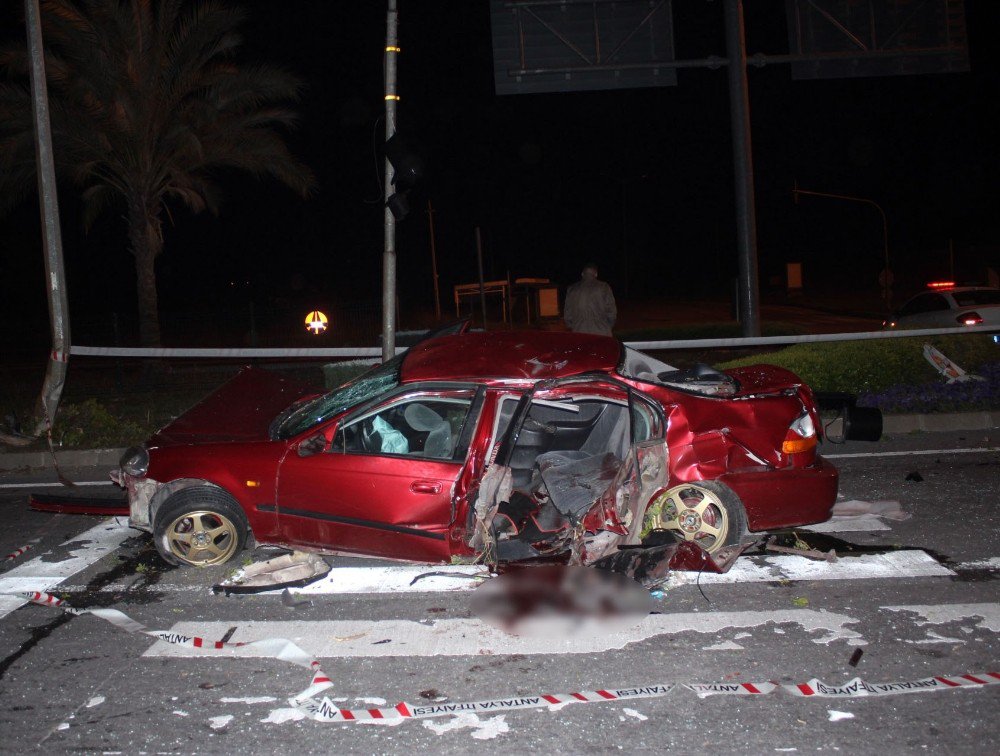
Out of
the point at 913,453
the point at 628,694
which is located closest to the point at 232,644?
the point at 628,694

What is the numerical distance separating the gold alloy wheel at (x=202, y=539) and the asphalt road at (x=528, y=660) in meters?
0.12

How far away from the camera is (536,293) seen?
4016 centimetres

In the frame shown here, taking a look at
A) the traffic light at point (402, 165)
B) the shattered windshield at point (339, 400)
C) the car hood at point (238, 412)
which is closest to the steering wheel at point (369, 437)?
the shattered windshield at point (339, 400)

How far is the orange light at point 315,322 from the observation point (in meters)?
21.7

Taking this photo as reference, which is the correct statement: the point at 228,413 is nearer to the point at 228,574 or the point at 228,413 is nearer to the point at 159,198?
the point at 228,574

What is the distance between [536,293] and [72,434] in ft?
99.7

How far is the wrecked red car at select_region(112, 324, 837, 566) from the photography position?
5.62 metres

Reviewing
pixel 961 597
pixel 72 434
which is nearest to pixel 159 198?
pixel 72 434

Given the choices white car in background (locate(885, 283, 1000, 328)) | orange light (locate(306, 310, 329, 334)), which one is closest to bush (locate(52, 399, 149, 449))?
orange light (locate(306, 310, 329, 334))

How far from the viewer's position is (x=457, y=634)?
16.2 feet

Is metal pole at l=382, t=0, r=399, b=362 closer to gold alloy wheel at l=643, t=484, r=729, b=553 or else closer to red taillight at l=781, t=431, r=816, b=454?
gold alloy wheel at l=643, t=484, r=729, b=553

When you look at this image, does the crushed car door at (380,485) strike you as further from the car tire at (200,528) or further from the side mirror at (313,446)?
the car tire at (200,528)

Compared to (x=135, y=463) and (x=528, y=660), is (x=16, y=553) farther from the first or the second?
(x=528, y=660)

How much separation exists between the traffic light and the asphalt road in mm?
4584
